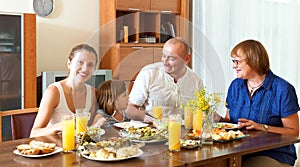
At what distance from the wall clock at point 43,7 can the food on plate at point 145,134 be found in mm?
2320

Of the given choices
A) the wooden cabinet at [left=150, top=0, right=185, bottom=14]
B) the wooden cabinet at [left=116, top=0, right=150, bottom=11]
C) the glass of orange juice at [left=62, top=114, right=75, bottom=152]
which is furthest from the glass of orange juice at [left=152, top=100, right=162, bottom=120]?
the wooden cabinet at [left=150, top=0, right=185, bottom=14]

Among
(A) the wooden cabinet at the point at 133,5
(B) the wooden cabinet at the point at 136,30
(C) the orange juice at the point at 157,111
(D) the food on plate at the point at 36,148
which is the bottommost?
(D) the food on plate at the point at 36,148

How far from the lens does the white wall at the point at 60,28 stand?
4.03m

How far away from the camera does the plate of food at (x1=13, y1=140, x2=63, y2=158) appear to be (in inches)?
65.7

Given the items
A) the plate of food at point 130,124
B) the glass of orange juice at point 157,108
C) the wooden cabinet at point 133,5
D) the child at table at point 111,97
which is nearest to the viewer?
the child at table at point 111,97

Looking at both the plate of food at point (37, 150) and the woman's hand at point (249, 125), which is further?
the woman's hand at point (249, 125)

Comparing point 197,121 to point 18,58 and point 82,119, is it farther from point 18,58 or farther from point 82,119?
point 18,58

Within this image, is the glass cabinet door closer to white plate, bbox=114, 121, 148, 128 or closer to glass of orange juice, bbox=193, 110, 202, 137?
white plate, bbox=114, 121, 148, 128

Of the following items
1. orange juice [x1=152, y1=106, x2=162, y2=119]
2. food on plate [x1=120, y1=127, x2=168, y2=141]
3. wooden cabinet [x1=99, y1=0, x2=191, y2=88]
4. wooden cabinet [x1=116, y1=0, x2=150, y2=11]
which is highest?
wooden cabinet [x1=116, y1=0, x2=150, y2=11]

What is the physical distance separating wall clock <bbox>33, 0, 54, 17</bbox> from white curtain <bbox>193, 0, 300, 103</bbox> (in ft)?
4.86

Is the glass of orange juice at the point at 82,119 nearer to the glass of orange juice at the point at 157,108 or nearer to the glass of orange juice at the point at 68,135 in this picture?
the glass of orange juice at the point at 68,135

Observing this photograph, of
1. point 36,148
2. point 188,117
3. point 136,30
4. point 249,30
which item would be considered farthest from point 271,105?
point 249,30

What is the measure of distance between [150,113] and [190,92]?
228 mm

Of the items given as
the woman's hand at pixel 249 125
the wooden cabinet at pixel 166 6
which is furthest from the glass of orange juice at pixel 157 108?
the wooden cabinet at pixel 166 6
